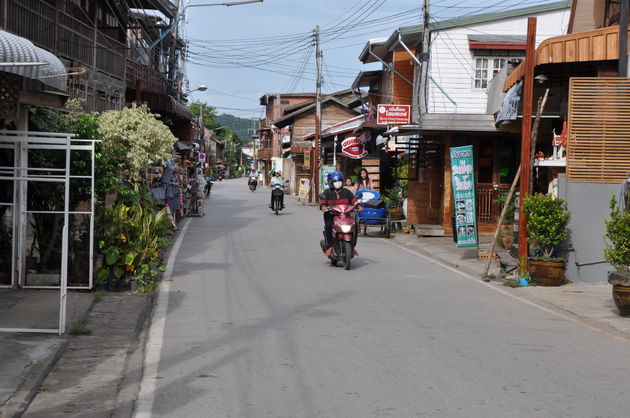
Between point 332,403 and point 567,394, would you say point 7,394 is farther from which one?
point 567,394

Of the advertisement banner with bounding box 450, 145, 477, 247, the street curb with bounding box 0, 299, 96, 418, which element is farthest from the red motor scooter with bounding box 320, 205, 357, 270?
the street curb with bounding box 0, 299, 96, 418

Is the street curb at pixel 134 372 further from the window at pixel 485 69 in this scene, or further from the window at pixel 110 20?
the window at pixel 110 20

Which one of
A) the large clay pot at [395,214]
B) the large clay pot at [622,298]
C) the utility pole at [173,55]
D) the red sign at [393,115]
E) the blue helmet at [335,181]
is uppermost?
the utility pole at [173,55]

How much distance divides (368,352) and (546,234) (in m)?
6.75

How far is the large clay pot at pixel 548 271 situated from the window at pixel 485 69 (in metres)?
13.3

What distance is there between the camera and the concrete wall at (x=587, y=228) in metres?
13.3

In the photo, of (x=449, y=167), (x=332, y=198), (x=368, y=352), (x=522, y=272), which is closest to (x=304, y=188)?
(x=449, y=167)

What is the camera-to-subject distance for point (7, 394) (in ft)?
19.6

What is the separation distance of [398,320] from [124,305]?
3623 mm

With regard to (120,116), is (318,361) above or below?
below

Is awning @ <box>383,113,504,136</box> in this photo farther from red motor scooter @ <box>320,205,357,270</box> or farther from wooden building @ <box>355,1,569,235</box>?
red motor scooter @ <box>320,205,357,270</box>

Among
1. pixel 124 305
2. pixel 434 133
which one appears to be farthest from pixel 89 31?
pixel 124 305

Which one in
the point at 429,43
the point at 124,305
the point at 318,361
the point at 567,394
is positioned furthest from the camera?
the point at 429,43

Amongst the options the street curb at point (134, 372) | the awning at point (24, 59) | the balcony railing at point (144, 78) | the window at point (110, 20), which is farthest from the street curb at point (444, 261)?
the window at point (110, 20)
